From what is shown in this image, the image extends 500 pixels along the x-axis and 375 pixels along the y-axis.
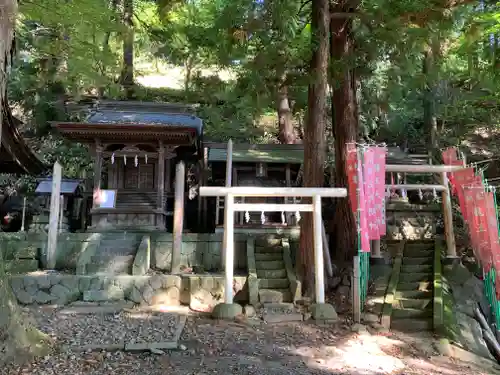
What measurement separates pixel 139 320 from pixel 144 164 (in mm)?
7656

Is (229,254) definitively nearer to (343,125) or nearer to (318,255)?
(318,255)

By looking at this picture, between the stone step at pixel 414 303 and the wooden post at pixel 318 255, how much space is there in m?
1.62

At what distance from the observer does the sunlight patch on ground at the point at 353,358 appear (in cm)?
557

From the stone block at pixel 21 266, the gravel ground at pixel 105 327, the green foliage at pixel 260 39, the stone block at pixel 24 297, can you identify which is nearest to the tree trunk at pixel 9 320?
the gravel ground at pixel 105 327

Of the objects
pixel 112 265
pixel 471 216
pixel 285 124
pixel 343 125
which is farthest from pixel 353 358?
pixel 285 124

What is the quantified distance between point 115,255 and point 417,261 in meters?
7.63

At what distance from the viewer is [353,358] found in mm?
6031

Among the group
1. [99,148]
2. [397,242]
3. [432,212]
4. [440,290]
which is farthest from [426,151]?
[99,148]

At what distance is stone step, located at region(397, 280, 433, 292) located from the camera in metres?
8.88

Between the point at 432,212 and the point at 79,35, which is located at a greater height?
the point at 79,35

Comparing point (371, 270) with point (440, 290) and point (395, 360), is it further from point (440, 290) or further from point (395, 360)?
point (395, 360)

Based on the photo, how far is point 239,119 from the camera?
22312 mm

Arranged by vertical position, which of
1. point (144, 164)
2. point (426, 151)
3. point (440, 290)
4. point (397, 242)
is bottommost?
point (440, 290)

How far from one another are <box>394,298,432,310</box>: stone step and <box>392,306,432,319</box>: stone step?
0.14 m
